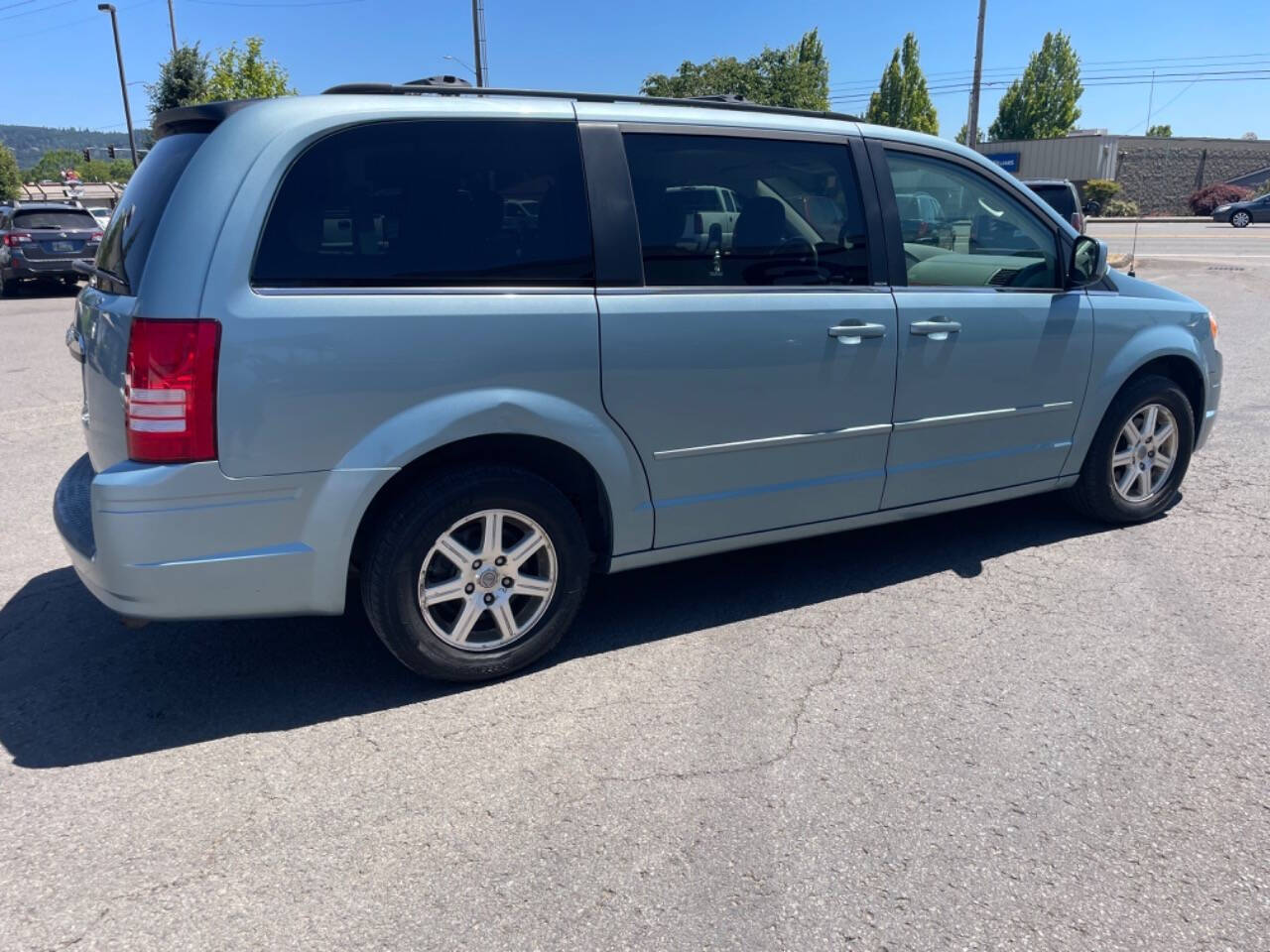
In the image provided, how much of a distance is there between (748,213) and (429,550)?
71.2 inches

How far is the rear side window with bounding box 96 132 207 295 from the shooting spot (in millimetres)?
3254

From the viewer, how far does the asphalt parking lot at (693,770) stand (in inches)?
99.3

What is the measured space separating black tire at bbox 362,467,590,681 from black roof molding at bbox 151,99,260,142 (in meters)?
1.36

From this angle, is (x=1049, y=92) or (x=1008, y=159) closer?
(x=1008, y=159)

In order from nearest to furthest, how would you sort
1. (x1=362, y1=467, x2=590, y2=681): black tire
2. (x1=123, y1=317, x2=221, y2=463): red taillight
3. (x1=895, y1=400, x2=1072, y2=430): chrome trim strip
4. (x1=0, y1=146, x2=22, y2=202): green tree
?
(x1=123, y1=317, x2=221, y2=463): red taillight
(x1=362, y1=467, x2=590, y2=681): black tire
(x1=895, y1=400, x2=1072, y2=430): chrome trim strip
(x1=0, y1=146, x2=22, y2=202): green tree

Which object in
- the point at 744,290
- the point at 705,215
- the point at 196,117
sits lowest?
the point at 744,290

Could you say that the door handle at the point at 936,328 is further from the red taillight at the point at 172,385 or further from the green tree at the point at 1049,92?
the green tree at the point at 1049,92

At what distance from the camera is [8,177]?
66938mm

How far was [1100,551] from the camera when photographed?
504 cm

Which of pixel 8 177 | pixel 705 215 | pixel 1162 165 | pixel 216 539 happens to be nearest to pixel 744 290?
pixel 705 215

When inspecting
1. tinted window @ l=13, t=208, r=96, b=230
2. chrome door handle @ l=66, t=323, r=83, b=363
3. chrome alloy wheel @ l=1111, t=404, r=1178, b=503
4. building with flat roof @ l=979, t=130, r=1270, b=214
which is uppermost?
building with flat roof @ l=979, t=130, r=1270, b=214

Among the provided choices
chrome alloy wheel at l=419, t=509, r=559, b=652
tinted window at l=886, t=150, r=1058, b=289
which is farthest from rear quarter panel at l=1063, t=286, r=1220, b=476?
chrome alloy wheel at l=419, t=509, r=559, b=652

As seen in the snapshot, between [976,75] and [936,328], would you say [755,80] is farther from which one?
[936,328]

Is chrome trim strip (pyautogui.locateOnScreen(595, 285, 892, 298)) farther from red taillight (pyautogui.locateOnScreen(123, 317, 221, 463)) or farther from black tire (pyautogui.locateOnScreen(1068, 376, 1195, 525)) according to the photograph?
black tire (pyautogui.locateOnScreen(1068, 376, 1195, 525))
